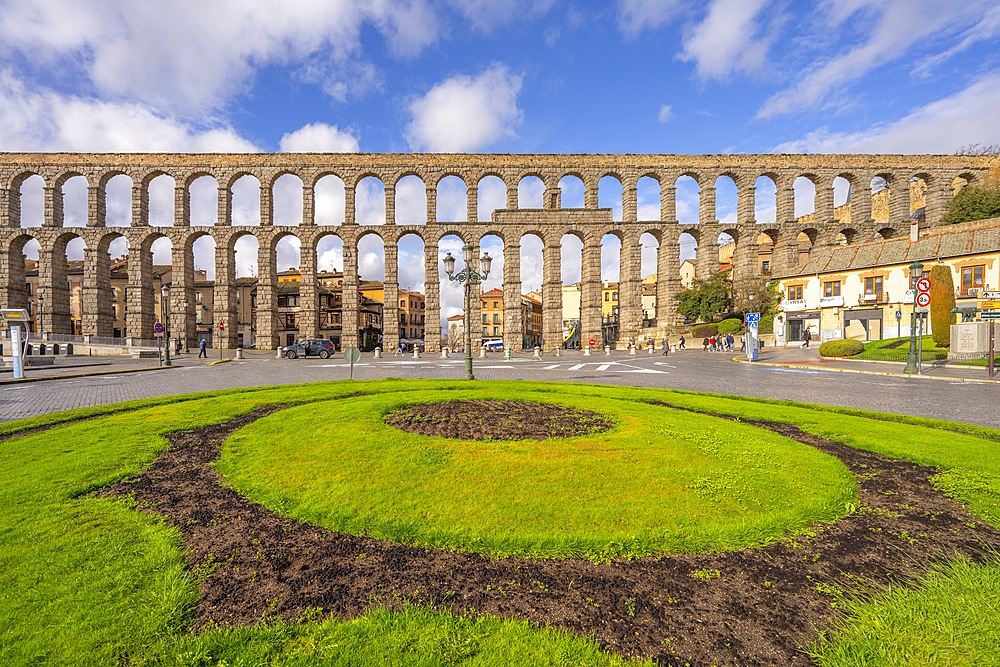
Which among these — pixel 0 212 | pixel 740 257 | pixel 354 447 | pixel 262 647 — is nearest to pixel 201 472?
pixel 354 447

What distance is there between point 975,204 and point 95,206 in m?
97.6

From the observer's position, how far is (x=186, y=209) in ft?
160

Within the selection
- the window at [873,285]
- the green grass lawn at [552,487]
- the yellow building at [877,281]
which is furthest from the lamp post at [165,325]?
the window at [873,285]

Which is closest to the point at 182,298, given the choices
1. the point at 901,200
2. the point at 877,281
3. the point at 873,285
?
the point at 873,285

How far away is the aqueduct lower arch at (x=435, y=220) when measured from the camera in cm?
4756

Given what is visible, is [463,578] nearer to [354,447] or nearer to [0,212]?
[354,447]

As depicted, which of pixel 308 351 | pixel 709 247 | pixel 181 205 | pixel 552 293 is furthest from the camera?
pixel 709 247

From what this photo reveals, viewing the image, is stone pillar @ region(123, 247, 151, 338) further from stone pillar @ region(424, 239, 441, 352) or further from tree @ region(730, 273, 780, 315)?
tree @ region(730, 273, 780, 315)

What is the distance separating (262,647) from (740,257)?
190 ft

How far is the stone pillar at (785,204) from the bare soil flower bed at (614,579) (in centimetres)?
5709

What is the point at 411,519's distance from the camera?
3744 millimetres

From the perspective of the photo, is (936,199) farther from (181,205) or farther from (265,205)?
(181,205)

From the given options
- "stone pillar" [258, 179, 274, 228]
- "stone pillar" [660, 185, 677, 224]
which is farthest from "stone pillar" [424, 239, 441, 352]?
"stone pillar" [660, 185, 677, 224]

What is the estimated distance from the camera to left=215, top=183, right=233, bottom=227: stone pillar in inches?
1907
